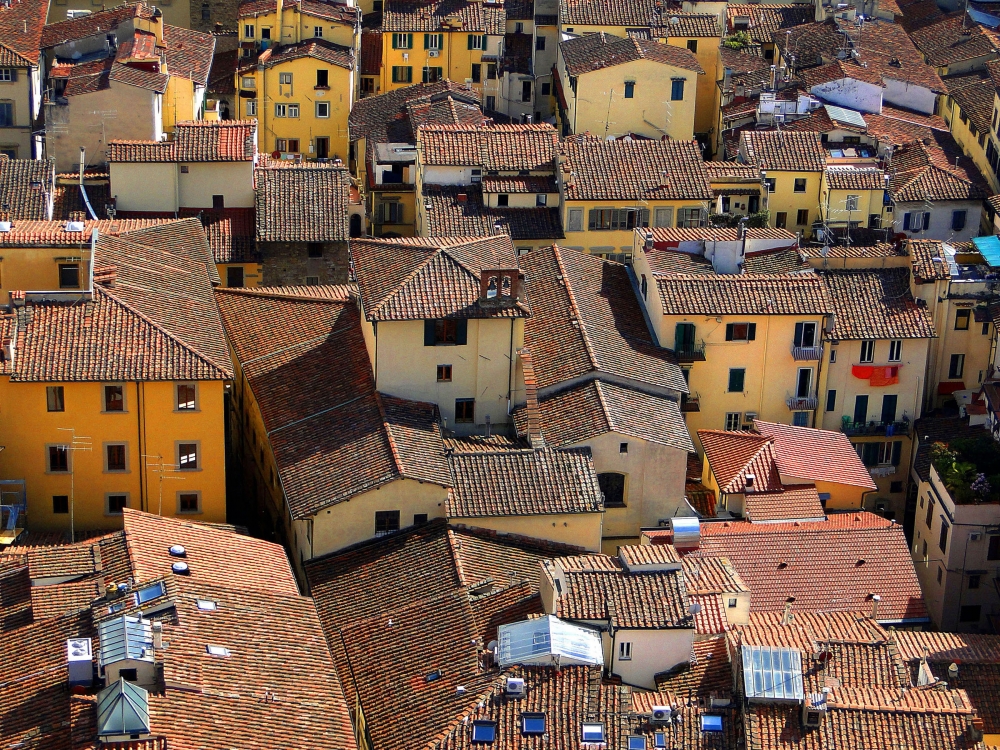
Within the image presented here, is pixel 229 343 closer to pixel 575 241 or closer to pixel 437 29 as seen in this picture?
pixel 575 241

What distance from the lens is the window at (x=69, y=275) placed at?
7650cm

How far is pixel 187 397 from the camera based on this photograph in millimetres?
71438

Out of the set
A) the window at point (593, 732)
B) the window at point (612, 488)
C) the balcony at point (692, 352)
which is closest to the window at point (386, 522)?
the window at point (612, 488)

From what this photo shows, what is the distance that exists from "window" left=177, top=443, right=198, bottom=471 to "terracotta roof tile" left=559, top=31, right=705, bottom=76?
40.1 meters

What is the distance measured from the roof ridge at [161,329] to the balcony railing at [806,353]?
1032 inches

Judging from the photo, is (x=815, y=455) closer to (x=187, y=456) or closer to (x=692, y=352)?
(x=692, y=352)

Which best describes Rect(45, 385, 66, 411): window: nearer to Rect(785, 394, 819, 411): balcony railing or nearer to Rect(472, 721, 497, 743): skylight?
Rect(472, 721, 497, 743): skylight

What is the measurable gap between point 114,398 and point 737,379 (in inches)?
1100

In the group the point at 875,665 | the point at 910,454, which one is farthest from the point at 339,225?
the point at 875,665

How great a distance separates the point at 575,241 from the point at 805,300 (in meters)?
14.1

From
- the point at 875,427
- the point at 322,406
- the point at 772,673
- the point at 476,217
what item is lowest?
the point at 772,673

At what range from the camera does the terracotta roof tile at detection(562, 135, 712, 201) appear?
304 feet

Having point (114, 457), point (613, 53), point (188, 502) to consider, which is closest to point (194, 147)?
point (114, 457)

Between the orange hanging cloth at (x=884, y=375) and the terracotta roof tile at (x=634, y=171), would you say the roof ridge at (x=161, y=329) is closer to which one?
the terracotta roof tile at (x=634, y=171)
